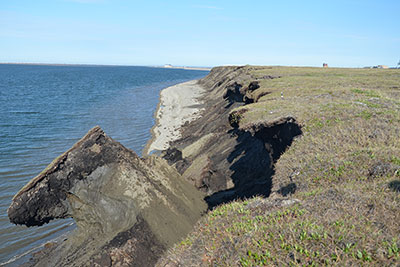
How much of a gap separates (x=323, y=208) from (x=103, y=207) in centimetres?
759

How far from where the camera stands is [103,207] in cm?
1049

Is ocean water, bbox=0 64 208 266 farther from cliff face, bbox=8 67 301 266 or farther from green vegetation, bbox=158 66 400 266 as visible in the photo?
green vegetation, bbox=158 66 400 266

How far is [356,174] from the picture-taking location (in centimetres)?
973

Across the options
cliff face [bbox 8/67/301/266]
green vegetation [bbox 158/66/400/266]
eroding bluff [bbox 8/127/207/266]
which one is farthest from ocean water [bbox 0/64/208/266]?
green vegetation [bbox 158/66/400/266]

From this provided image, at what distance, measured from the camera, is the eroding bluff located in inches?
378

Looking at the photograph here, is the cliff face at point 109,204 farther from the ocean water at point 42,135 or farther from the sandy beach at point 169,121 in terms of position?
the sandy beach at point 169,121

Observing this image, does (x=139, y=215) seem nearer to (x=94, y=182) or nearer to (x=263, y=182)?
(x=94, y=182)

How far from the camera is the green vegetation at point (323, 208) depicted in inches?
221

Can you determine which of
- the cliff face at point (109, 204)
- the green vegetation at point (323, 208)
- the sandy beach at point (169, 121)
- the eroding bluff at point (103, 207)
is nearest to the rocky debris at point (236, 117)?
the green vegetation at point (323, 208)

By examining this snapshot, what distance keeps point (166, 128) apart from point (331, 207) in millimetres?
33850

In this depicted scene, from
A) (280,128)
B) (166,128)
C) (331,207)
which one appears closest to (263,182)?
(280,128)

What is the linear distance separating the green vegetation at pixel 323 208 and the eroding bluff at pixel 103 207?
1.64m

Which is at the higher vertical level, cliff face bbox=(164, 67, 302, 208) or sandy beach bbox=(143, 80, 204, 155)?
cliff face bbox=(164, 67, 302, 208)

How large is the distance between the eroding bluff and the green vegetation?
5.38 ft
